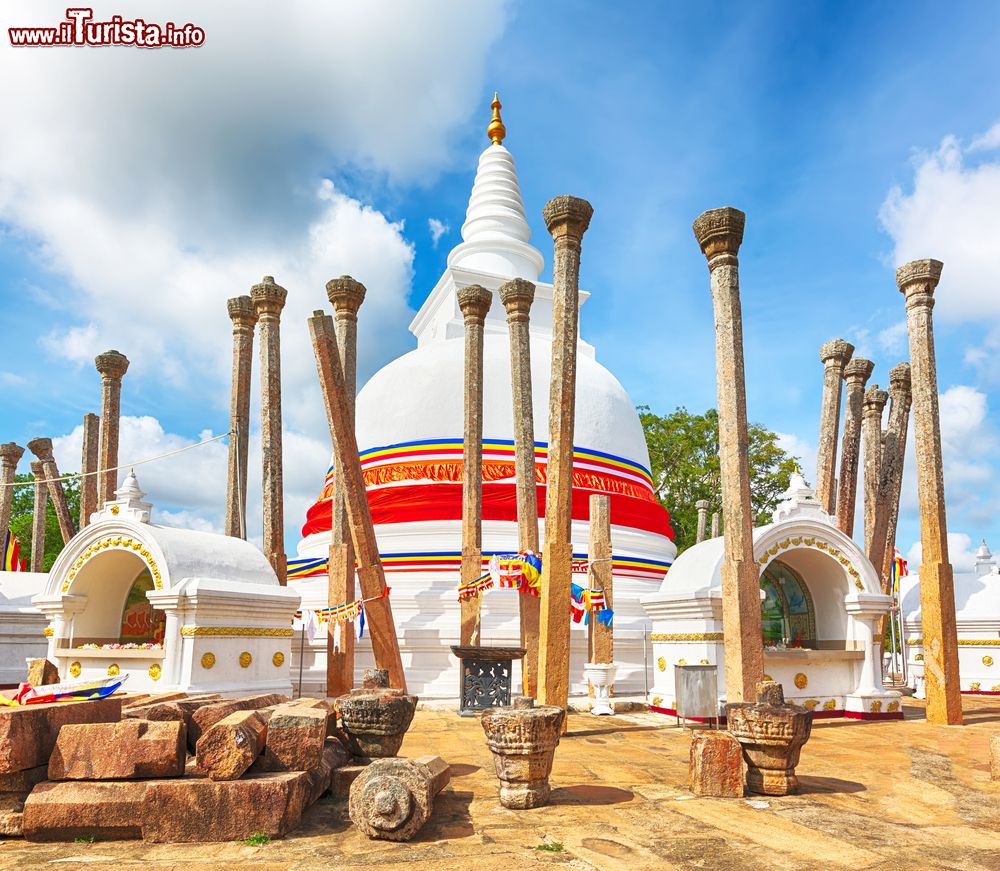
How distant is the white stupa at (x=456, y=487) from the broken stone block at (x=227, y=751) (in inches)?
399

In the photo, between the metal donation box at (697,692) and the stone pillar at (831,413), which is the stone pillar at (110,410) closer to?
the metal donation box at (697,692)

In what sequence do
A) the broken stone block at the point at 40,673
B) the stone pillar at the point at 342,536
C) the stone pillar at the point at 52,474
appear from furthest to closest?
1. the stone pillar at the point at 52,474
2. the stone pillar at the point at 342,536
3. the broken stone block at the point at 40,673

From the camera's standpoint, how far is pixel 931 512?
13555 millimetres

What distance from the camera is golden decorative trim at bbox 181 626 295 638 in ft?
42.7

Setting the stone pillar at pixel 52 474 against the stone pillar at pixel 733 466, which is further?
the stone pillar at pixel 52 474

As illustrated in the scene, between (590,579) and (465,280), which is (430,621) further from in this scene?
(465,280)

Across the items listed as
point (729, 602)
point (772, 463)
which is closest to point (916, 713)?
point (729, 602)

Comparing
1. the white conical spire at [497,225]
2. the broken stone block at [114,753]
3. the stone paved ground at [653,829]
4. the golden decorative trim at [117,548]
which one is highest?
the white conical spire at [497,225]

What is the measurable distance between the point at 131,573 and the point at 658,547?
13222 mm

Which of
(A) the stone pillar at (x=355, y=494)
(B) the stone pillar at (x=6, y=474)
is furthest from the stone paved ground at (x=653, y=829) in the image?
(B) the stone pillar at (x=6, y=474)

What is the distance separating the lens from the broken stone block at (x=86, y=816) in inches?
243

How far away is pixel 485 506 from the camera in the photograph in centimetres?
2088

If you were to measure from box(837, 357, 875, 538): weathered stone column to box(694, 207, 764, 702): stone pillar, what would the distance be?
19.1ft

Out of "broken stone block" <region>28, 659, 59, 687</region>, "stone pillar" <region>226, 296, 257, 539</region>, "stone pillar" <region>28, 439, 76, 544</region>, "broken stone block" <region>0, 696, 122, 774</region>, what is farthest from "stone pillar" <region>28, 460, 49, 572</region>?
"broken stone block" <region>0, 696, 122, 774</region>
